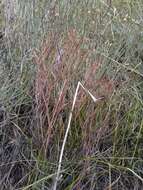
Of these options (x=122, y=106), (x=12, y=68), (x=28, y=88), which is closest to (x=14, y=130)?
(x=28, y=88)

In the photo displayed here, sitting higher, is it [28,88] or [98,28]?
[98,28]

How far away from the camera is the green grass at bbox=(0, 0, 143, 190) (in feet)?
5.27

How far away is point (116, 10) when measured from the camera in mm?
2297

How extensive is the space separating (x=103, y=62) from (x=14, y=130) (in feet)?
1.55

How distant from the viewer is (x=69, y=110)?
5.47 feet

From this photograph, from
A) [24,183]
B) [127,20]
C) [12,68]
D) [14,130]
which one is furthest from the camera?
[127,20]

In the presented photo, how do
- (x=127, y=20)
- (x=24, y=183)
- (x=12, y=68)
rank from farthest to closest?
(x=127, y=20), (x=12, y=68), (x=24, y=183)

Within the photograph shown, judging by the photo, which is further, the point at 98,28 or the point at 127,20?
the point at 127,20


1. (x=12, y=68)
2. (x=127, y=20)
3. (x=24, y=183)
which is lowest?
(x=24, y=183)

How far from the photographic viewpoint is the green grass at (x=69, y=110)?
161 cm

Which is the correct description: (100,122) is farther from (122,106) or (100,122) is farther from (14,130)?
(14,130)

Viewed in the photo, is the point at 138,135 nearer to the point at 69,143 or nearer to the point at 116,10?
the point at 69,143

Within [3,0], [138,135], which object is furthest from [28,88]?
[3,0]

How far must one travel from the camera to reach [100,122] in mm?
1646
